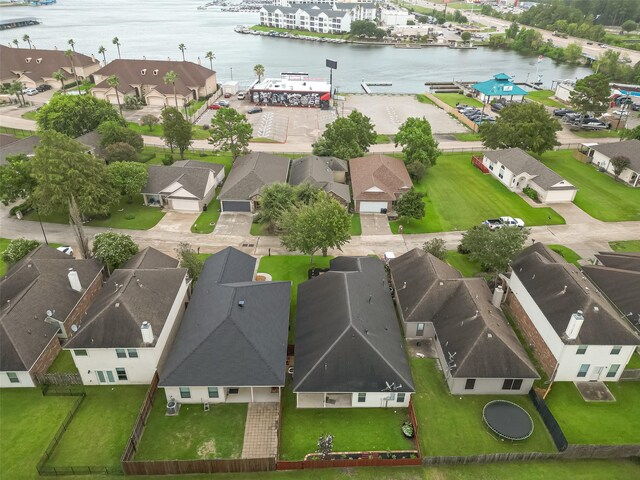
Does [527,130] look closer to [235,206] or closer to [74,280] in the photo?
[235,206]

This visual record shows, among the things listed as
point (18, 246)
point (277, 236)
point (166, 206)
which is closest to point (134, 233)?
point (166, 206)

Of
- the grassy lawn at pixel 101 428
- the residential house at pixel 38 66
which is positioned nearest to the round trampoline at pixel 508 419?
the grassy lawn at pixel 101 428

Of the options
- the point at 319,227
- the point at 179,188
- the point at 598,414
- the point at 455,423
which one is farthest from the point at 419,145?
the point at 455,423

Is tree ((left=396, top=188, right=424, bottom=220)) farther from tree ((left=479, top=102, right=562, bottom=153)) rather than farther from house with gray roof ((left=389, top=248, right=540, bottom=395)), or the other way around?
tree ((left=479, top=102, right=562, bottom=153))

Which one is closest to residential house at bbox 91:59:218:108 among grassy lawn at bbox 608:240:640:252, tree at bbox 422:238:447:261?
tree at bbox 422:238:447:261

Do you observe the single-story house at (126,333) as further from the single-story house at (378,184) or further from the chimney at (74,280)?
A: the single-story house at (378,184)

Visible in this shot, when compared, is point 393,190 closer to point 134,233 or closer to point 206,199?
point 206,199
